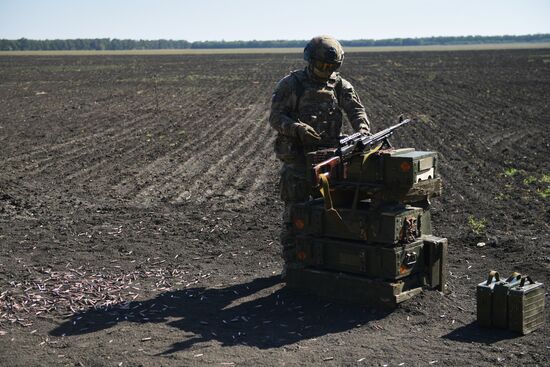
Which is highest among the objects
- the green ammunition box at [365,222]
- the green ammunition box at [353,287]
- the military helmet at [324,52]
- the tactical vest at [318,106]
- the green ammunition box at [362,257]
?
the military helmet at [324,52]

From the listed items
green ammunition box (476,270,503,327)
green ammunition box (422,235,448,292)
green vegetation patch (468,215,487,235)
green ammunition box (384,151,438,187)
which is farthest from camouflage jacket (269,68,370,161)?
green vegetation patch (468,215,487,235)

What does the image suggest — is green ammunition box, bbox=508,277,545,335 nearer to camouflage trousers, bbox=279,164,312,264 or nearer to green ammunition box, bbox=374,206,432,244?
green ammunition box, bbox=374,206,432,244

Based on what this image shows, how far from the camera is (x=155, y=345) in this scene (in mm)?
7875

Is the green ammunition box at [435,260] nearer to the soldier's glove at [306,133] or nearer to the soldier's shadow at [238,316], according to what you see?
the soldier's shadow at [238,316]

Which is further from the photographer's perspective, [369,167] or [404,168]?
[369,167]

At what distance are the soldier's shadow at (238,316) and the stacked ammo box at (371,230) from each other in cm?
28

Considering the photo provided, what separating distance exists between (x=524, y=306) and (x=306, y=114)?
3.35 metres

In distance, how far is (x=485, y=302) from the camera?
26.6ft

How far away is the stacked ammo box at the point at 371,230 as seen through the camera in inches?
342

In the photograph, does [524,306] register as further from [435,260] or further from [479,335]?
[435,260]

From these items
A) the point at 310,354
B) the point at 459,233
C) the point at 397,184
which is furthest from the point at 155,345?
the point at 459,233

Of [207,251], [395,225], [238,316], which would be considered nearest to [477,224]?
[207,251]

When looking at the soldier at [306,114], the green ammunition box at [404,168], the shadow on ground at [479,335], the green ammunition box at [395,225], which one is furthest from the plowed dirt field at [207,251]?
the green ammunition box at [404,168]

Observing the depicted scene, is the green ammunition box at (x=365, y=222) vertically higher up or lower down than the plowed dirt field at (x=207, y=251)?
higher up
